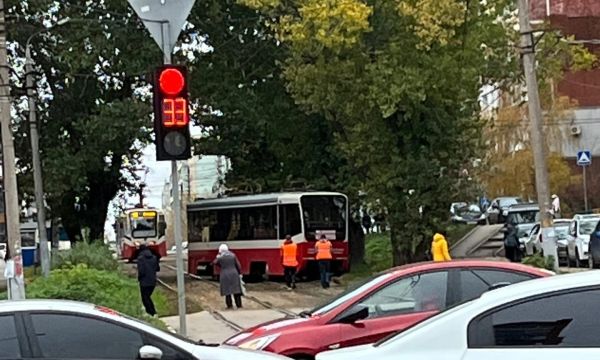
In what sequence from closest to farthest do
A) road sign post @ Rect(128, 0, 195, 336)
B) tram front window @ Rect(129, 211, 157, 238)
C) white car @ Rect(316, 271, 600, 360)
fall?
white car @ Rect(316, 271, 600, 360) < road sign post @ Rect(128, 0, 195, 336) < tram front window @ Rect(129, 211, 157, 238)

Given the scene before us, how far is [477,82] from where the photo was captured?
1196 inches

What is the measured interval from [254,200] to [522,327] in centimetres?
2975

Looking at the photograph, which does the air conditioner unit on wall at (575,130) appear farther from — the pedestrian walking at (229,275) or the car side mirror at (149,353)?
the car side mirror at (149,353)

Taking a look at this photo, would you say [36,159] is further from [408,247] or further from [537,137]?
[537,137]

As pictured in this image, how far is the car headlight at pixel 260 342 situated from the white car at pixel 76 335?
8.26ft

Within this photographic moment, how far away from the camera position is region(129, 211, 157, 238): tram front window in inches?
2151

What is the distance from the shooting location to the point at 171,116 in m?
11.9

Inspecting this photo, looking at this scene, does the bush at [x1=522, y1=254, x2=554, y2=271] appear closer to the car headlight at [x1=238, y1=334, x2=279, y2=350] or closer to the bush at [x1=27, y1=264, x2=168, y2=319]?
the bush at [x1=27, y1=264, x2=168, y2=319]

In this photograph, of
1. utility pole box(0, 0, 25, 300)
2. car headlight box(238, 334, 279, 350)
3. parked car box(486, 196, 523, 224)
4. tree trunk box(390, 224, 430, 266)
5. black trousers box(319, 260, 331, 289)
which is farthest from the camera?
parked car box(486, 196, 523, 224)

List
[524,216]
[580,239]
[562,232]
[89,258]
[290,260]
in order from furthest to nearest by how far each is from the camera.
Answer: [524,216], [562,232], [580,239], [290,260], [89,258]

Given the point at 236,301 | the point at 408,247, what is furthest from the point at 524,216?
the point at 236,301

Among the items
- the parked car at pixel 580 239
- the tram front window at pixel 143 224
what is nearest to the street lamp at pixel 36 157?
the parked car at pixel 580 239

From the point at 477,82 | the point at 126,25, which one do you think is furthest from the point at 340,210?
the point at 126,25

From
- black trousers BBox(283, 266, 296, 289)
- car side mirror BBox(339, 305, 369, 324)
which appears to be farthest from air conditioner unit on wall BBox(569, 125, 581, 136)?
car side mirror BBox(339, 305, 369, 324)
